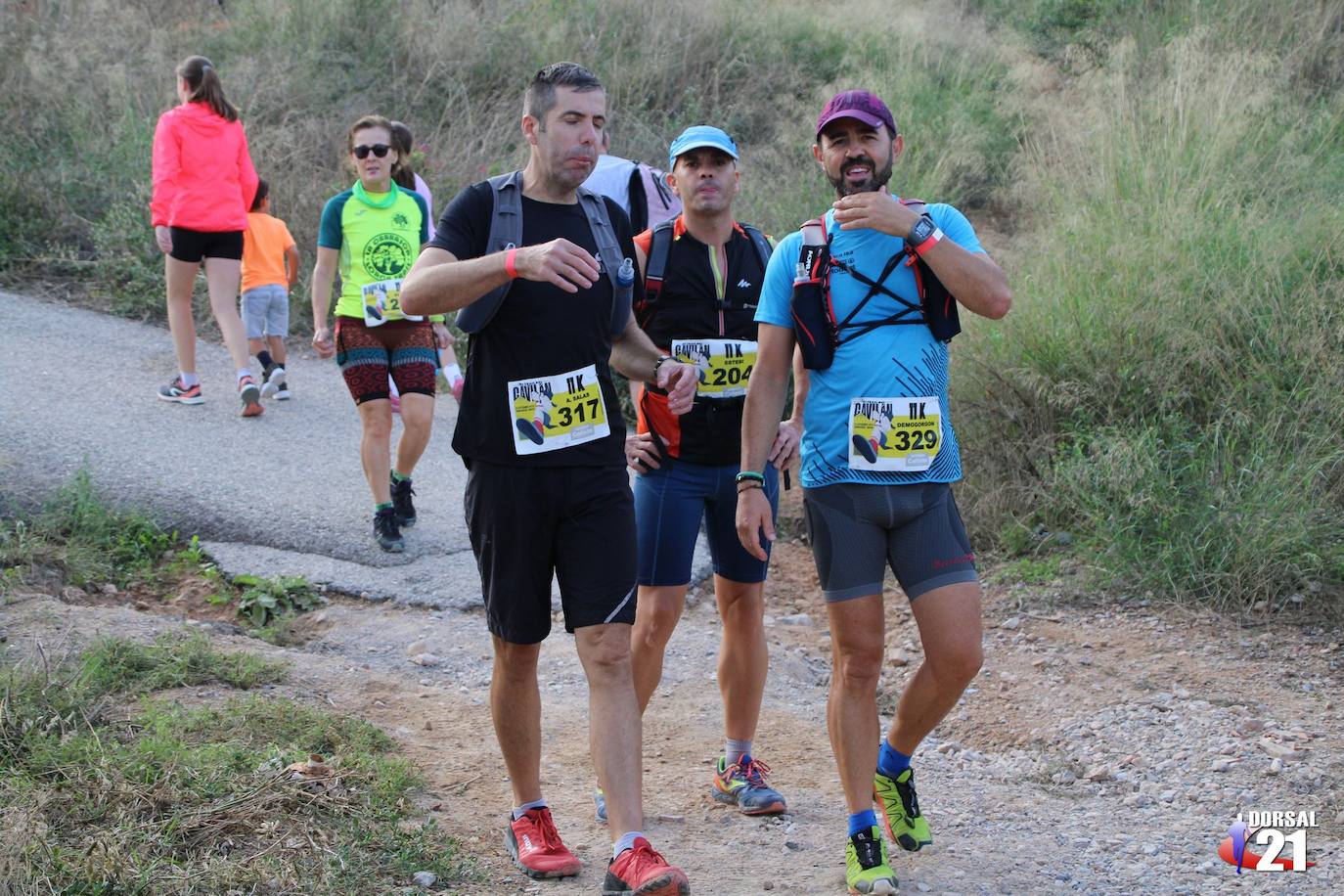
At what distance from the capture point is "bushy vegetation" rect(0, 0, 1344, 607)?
6598mm

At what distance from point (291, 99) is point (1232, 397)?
9.87 meters

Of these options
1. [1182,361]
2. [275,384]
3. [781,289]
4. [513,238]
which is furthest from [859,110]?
[275,384]

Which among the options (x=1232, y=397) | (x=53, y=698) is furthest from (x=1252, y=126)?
(x=53, y=698)

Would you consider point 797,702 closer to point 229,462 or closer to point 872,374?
point 872,374

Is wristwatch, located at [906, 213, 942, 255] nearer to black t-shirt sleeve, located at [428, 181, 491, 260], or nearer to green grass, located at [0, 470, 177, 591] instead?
black t-shirt sleeve, located at [428, 181, 491, 260]

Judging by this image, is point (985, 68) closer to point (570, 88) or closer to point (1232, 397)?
point (1232, 397)

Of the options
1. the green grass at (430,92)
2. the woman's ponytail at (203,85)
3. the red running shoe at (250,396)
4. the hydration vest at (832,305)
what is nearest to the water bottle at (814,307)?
the hydration vest at (832,305)

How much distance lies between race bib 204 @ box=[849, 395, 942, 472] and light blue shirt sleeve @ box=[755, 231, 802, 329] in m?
0.34

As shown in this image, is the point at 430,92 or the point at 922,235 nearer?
the point at 922,235

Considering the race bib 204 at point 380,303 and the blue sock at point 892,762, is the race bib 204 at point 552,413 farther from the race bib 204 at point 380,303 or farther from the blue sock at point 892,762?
the race bib 204 at point 380,303

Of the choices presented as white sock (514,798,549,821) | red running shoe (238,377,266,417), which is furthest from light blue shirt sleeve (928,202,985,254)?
red running shoe (238,377,266,417)

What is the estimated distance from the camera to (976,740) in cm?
541

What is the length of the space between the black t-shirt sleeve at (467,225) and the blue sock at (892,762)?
1869mm

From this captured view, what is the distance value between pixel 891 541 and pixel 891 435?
304 millimetres
